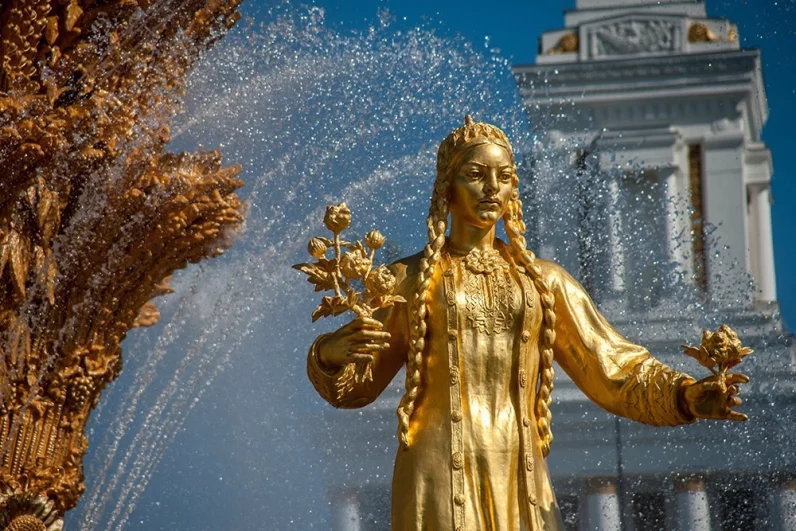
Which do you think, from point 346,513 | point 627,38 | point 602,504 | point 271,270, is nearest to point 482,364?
point 271,270

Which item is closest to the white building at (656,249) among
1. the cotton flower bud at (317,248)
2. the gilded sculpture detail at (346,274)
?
the gilded sculpture detail at (346,274)

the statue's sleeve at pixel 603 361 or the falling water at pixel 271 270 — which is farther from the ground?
the falling water at pixel 271 270

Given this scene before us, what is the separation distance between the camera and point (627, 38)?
73.4 ft

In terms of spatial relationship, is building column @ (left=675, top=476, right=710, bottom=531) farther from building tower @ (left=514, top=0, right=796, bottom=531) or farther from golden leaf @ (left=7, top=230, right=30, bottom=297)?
golden leaf @ (left=7, top=230, right=30, bottom=297)

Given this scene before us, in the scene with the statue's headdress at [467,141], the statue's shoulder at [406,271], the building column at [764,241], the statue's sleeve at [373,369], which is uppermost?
the building column at [764,241]

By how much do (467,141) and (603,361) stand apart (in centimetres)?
89

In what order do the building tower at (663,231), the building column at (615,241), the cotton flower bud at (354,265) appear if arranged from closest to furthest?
the cotton flower bud at (354,265) → the building tower at (663,231) → the building column at (615,241)

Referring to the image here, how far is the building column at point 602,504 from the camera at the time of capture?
1277 cm

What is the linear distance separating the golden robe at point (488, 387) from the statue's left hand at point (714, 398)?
0.24 feet

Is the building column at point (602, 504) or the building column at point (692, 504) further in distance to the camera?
the building column at point (602, 504)

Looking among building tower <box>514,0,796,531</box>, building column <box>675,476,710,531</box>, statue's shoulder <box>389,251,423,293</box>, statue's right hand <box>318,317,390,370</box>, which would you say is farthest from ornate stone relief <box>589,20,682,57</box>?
statue's right hand <box>318,317,390,370</box>

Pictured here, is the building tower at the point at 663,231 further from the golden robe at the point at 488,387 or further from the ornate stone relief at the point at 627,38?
the golden robe at the point at 488,387

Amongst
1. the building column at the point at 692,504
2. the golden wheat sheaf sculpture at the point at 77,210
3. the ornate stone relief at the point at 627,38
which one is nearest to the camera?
the golden wheat sheaf sculpture at the point at 77,210

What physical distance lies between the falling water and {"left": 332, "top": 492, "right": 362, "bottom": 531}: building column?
0.20m
